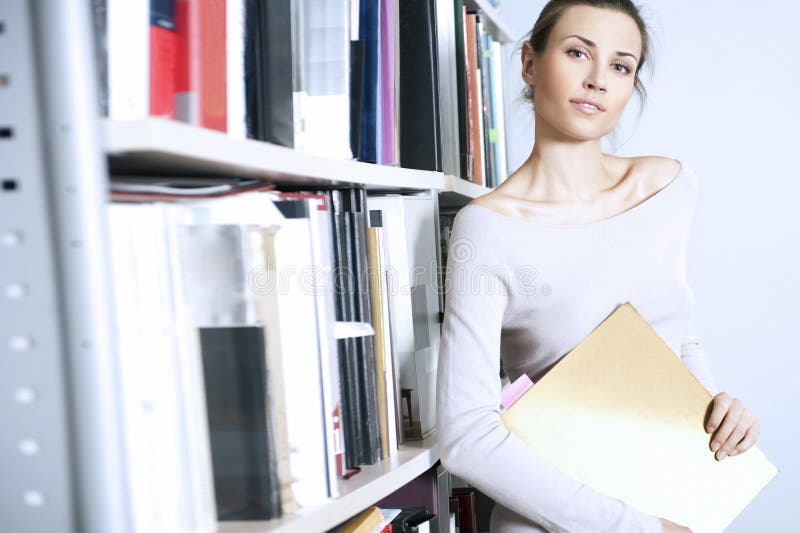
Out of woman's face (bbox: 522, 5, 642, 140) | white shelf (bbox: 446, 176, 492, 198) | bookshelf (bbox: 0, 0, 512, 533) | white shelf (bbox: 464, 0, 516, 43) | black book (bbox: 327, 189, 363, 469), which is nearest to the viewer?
bookshelf (bbox: 0, 0, 512, 533)

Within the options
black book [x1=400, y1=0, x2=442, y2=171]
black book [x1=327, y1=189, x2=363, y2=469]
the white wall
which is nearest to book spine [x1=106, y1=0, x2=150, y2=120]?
black book [x1=327, y1=189, x2=363, y2=469]

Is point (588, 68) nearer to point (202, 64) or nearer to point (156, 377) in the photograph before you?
point (202, 64)

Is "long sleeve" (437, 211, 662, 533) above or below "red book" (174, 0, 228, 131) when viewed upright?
below

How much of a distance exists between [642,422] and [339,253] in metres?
0.46

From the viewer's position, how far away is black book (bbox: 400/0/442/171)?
3.71 feet

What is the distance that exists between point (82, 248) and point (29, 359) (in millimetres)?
82

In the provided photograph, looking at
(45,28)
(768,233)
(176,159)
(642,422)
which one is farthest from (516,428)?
(768,233)

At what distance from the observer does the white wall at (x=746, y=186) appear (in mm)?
1670

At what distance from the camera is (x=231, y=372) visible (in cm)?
67

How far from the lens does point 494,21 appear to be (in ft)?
5.26

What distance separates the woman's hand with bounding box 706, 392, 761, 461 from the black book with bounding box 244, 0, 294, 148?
66 centimetres

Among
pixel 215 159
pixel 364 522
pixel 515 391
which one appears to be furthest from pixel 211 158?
pixel 515 391

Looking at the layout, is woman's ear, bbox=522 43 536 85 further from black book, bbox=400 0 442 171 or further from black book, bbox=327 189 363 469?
black book, bbox=327 189 363 469

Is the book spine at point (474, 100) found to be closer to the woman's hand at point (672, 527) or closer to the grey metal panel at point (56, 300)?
the woman's hand at point (672, 527)
